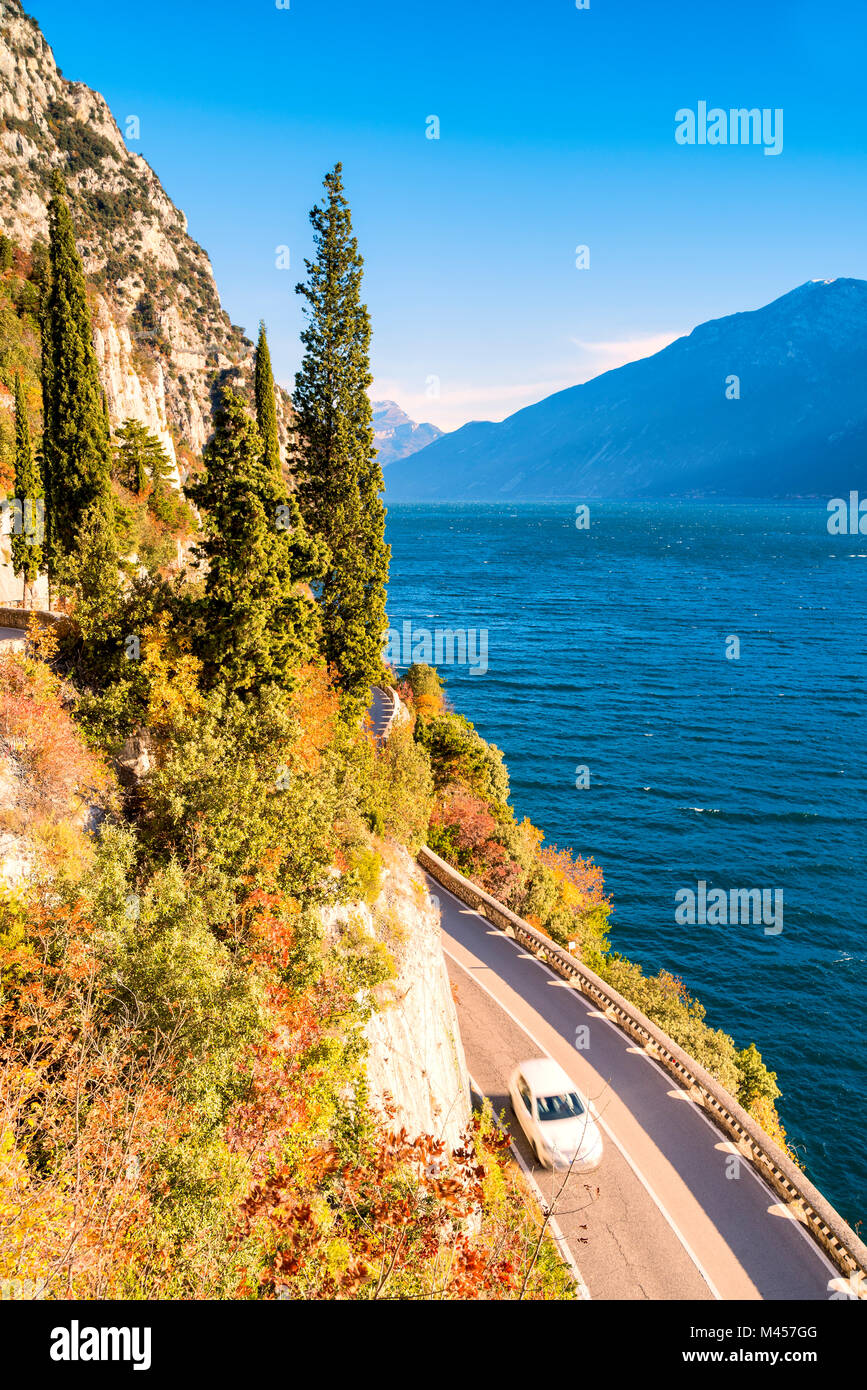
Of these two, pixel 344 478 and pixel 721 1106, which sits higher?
pixel 344 478

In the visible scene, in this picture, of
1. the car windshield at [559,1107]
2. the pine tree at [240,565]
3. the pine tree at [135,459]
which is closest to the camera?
the pine tree at [240,565]

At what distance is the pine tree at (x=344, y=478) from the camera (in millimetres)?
29641

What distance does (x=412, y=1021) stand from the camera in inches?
736

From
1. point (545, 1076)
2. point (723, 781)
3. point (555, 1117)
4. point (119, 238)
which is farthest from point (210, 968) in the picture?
point (119, 238)

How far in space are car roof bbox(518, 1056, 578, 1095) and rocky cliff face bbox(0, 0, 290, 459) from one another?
6929 cm

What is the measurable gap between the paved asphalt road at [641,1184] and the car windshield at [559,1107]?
1377 millimetres

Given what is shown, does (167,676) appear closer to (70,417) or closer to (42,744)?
(42,744)

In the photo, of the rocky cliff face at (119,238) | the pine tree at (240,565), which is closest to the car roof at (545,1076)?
the pine tree at (240,565)

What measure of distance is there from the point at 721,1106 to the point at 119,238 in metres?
125

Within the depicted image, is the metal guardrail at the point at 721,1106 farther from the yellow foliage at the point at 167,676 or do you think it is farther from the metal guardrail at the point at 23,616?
the metal guardrail at the point at 23,616

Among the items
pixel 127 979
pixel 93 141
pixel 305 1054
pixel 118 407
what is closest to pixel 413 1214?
pixel 305 1054

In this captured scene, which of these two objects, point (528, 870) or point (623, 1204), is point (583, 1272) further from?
point (528, 870)

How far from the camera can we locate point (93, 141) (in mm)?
108812

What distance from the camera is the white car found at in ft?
65.5
